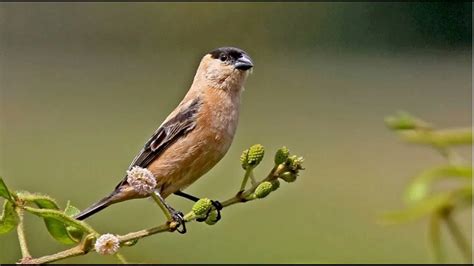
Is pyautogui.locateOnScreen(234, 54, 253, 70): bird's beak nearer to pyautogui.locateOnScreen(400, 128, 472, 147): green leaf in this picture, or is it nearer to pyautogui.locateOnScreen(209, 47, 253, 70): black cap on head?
pyautogui.locateOnScreen(209, 47, 253, 70): black cap on head

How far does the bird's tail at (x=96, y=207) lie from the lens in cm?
102

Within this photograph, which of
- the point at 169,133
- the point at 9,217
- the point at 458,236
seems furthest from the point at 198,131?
the point at 458,236

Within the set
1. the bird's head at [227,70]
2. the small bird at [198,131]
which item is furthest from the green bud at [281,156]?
the bird's head at [227,70]

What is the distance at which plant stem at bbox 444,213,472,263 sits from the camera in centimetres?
64

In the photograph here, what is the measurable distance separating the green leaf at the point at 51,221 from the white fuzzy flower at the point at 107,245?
0.20ft

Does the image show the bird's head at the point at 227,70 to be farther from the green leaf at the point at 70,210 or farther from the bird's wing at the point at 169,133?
the green leaf at the point at 70,210

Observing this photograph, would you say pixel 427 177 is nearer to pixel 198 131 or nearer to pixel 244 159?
pixel 244 159

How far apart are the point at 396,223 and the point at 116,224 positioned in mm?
5564

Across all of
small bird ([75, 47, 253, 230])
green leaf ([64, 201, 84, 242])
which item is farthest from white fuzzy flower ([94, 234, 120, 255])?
small bird ([75, 47, 253, 230])

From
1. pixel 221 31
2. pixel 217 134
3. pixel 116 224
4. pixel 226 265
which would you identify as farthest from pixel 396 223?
pixel 221 31

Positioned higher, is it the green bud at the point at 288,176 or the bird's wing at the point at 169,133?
the bird's wing at the point at 169,133

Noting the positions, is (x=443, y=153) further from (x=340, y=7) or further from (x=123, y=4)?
(x=340, y=7)

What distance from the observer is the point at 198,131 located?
1.49 m

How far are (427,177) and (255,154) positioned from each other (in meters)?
0.18
